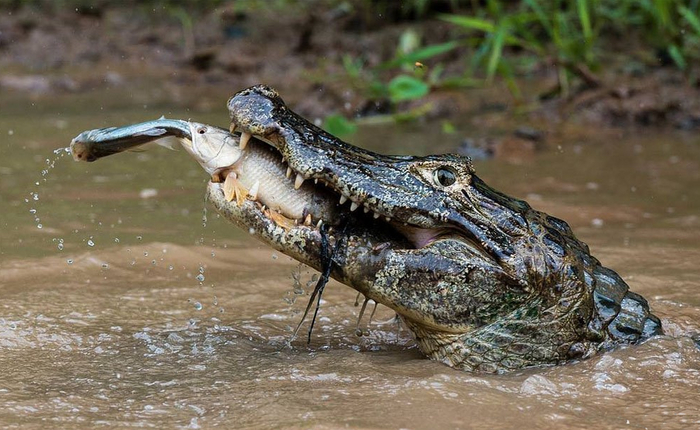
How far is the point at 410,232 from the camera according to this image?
2920 mm

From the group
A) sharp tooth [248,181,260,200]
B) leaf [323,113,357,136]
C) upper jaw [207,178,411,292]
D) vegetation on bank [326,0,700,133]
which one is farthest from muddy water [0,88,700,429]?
vegetation on bank [326,0,700,133]

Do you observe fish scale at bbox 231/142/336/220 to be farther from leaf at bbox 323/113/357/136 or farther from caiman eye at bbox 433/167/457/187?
leaf at bbox 323/113/357/136

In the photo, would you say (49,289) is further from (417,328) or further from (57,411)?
(417,328)

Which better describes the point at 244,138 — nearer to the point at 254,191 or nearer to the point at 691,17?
the point at 254,191

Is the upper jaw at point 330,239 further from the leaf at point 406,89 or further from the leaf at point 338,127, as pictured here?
the leaf at point 406,89

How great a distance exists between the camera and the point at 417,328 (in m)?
3.02

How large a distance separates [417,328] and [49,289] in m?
1.60

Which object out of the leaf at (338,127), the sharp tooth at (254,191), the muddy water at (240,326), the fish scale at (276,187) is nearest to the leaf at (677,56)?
the muddy water at (240,326)

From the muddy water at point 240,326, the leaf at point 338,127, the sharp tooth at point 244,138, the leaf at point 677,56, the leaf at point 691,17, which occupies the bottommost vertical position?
the muddy water at point 240,326

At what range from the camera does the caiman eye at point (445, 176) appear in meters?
2.90

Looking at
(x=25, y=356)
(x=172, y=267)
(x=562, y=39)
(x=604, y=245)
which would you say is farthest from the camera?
(x=562, y=39)

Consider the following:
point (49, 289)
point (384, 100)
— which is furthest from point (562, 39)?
point (49, 289)

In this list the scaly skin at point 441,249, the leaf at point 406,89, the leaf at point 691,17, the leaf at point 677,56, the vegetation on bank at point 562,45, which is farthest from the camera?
the leaf at point 677,56

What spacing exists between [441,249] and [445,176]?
0.76 feet
